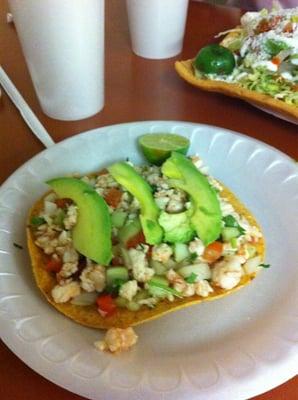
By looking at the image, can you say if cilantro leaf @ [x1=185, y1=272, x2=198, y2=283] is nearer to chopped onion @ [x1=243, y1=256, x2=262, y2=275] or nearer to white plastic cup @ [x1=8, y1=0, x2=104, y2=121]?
chopped onion @ [x1=243, y1=256, x2=262, y2=275]

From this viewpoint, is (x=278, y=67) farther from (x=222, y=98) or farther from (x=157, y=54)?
(x=157, y=54)

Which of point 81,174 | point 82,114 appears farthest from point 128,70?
point 81,174

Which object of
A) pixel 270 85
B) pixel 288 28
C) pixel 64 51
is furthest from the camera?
pixel 288 28

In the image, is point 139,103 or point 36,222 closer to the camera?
point 36,222

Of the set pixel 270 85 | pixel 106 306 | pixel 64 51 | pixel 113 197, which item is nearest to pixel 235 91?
pixel 270 85

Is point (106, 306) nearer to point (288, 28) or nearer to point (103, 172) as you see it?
point (103, 172)

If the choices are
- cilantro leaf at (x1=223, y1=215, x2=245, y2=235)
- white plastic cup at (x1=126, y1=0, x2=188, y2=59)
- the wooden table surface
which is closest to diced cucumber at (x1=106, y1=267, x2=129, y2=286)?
cilantro leaf at (x1=223, y1=215, x2=245, y2=235)
